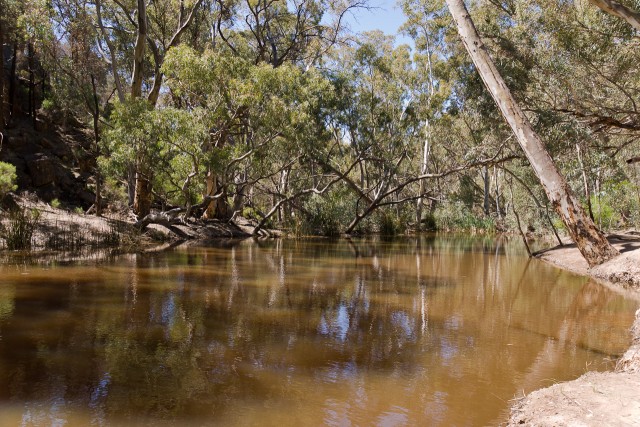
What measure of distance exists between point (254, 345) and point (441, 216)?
3061 centimetres

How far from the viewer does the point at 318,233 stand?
2503cm

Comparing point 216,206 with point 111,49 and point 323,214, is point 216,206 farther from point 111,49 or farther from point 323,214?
point 111,49

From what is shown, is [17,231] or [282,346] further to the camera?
[17,231]

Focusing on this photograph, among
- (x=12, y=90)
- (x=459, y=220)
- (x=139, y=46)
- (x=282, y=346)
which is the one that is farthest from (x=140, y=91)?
(x=459, y=220)

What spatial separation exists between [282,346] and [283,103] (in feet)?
41.6

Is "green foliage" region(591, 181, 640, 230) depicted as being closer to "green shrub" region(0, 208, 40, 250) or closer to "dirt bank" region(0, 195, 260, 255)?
"dirt bank" region(0, 195, 260, 255)

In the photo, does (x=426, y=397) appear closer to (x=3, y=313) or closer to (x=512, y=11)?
(x=3, y=313)

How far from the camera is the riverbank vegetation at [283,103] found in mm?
14508

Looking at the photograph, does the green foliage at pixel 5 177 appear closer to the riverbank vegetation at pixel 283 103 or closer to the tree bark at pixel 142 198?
the riverbank vegetation at pixel 283 103

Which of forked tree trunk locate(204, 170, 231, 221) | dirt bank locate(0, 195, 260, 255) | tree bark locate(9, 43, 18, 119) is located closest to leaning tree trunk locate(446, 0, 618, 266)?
dirt bank locate(0, 195, 260, 255)

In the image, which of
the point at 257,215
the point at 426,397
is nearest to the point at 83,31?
the point at 257,215

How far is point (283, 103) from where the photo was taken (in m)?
16.6

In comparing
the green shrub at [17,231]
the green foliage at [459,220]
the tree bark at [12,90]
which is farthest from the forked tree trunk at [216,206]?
the green foliage at [459,220]

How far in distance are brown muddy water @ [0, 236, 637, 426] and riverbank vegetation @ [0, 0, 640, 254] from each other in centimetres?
Answer: 414
